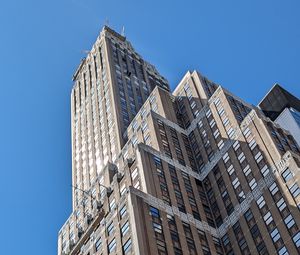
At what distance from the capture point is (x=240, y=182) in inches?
3708

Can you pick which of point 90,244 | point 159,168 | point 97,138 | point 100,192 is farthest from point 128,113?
point 90,244

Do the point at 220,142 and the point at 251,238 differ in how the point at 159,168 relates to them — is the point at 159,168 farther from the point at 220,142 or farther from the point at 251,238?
the point at 251,238

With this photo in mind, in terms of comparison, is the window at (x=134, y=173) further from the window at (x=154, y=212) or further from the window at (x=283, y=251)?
the window at (x=283, y=251)

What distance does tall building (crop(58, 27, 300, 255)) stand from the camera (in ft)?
273

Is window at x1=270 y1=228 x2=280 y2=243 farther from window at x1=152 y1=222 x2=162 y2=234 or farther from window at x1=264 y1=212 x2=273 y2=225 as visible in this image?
window at x1=152 y1=222 x2=162 y2=234

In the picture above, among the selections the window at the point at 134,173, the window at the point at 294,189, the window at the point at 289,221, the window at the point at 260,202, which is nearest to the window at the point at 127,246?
the window at the point at 134,173

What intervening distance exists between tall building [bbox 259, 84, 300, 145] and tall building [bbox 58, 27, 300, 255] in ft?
77.5

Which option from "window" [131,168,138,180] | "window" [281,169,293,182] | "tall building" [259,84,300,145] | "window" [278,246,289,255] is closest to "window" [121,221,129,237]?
"window" [131,168,138,180]

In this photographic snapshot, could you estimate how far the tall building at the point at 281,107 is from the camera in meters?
140

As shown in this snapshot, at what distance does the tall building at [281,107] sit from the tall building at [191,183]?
23.6 meters

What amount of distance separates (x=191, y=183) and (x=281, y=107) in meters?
57.0

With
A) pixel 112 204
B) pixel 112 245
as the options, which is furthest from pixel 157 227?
pixel 112 204

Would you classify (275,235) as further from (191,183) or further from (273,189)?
(191,183)

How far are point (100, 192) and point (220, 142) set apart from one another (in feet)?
81.7
